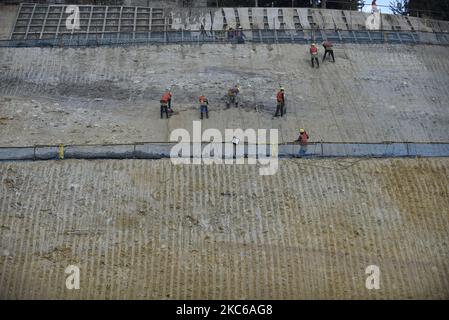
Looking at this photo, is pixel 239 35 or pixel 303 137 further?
pixel 239 35

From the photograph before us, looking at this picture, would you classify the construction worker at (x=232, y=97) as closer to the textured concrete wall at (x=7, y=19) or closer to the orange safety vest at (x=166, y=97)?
the orange safety vest at (x=166, y=97)

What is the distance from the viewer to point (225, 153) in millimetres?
31688

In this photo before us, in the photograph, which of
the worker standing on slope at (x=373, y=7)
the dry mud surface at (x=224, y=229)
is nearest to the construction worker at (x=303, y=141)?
the dry mud surface at (x=224, y=229)

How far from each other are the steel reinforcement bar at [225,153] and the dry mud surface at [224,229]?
0.33 m

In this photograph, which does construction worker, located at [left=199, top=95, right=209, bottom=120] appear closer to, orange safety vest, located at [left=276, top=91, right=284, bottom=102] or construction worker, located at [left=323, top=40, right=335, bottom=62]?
orange safety vest, located at [left=276, top=91, right=284, bottom=102]

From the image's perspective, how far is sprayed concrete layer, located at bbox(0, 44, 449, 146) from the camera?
35.9 meters

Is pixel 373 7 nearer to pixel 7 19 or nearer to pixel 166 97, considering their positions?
pixel 166 97

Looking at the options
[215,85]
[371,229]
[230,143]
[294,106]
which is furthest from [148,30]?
[371,229]

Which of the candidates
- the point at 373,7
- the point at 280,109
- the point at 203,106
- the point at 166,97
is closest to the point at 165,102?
the point at 166,97

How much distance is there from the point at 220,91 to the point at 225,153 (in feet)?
27.9

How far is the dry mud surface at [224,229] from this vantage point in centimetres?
2723

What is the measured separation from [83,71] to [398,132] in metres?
15.8

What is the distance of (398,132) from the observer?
36500 millimetres

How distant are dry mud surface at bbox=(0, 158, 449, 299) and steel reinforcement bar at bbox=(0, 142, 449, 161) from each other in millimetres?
332
